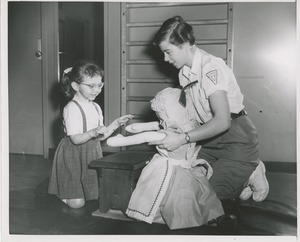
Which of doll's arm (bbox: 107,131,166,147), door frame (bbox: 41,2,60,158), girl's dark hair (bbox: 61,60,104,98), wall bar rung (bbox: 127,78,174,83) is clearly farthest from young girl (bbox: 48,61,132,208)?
door frame (bbox: 41,2,60,158)

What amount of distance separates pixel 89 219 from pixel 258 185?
73 cm

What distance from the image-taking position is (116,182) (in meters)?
1.29

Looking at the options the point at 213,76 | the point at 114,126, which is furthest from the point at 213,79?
the point at 114,126

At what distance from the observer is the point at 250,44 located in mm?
1798

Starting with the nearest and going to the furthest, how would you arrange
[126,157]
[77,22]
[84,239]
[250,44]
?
1. [84,239]
2. [126,157]
3. [250,44]
4. [77,22]

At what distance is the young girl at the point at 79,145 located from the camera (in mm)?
1421

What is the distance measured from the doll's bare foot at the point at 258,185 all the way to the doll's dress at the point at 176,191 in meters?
0.24

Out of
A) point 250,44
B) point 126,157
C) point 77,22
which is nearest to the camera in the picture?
point 126,157

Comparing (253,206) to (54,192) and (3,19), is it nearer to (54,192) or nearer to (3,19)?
(54,192)

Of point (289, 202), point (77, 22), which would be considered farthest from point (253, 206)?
point (77, 22)

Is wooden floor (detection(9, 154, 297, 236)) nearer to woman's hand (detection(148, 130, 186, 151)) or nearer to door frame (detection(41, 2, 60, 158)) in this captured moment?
woman's hand (detection(148, 130, 186, 151))

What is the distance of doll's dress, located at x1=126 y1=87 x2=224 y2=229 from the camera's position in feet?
3.78

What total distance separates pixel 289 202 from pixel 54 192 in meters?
1.07

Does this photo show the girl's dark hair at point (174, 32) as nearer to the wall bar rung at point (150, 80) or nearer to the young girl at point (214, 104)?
the young girl at point (214, 104)
